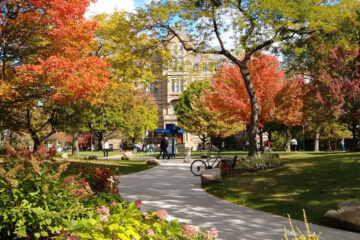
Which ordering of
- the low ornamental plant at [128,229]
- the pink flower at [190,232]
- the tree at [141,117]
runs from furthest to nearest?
the tree at [141,117] → the pink flower at [190,232] → the low ornamental plant at [128,229]

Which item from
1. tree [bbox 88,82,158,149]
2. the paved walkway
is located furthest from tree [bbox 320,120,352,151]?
the paved walkway

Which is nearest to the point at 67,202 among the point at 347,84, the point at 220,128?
the point at 347,84

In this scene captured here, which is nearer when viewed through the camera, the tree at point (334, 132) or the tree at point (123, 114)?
the tree at point (123, 114)

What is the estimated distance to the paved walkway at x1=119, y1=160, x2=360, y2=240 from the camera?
5573 millimetres

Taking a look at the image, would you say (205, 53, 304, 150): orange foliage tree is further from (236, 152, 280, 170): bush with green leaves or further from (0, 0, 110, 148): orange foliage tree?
(0, 0, 110, 148): orange foliage tree

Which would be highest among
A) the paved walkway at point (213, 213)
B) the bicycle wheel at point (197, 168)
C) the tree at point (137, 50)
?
the tree at point (137, 50)

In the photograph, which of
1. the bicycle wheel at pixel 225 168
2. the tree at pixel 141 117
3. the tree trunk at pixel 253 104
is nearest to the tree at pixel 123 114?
the tree at pixel 141 117

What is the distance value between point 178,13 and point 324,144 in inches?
1350

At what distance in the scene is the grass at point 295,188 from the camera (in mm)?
7746

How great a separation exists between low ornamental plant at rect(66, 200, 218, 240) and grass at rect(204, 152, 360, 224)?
168 inches

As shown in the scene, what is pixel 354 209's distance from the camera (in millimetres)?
5930

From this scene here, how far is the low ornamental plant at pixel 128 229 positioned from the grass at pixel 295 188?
427 cm

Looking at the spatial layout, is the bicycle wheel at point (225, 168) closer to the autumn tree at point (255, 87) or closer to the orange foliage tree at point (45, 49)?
the orange foliage tree at point (45, 49)

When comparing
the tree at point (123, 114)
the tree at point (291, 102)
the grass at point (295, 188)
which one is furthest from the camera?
the tree at point (123, 114)
